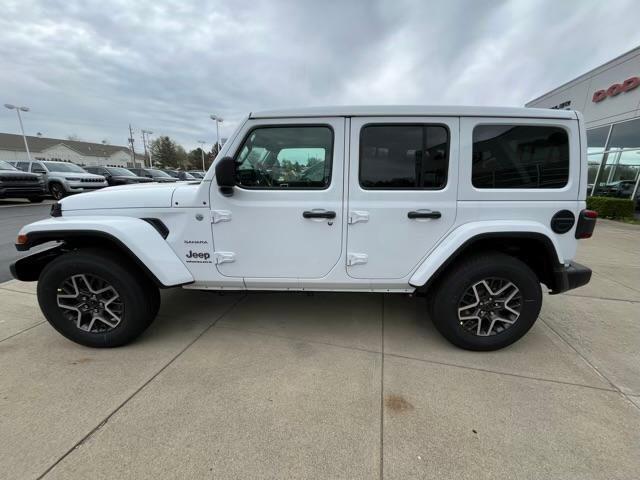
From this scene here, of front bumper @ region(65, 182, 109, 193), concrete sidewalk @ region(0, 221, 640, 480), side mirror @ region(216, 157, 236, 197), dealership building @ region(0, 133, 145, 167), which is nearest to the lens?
concrete sidewalk @ region(0, 221, 640, 480)

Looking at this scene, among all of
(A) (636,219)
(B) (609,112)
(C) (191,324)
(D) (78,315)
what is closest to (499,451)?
(C) (191,324)

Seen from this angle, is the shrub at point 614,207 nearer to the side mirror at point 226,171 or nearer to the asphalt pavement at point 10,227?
the side mirror at point 226,171

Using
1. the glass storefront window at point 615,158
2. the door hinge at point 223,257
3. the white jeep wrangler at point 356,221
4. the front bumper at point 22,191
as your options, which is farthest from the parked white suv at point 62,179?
the glass storefront window at point 615,158

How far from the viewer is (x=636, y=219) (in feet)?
35.4

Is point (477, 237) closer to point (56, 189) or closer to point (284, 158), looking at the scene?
point (284, 158)

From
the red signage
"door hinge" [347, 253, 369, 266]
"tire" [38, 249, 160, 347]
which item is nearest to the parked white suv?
"tire" [38, 249, 160, 347]

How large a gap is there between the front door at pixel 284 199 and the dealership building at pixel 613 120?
1429cm

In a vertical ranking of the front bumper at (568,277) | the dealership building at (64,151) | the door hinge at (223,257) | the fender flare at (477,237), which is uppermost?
the dealership building at (64,151)

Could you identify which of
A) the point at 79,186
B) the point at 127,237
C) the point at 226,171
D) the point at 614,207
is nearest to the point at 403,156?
the point at 226,171

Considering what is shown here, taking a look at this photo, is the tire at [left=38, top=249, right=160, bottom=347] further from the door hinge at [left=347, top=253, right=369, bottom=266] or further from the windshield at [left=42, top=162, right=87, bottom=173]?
the windshield at [left=42, top=162, right=87, bottom=173]

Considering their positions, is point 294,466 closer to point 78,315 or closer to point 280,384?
point 280,384

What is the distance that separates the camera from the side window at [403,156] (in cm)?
240

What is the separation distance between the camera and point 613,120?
1194cm

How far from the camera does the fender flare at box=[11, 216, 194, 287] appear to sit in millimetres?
2379
